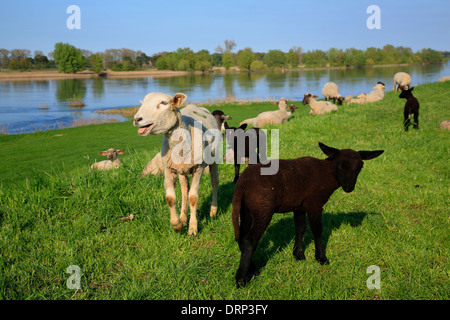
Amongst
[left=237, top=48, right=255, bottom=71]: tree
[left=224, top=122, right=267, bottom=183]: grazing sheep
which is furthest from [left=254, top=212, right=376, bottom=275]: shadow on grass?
[left=237, top=48, right=255, bottom=71]: tree

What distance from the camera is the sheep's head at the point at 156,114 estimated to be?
4.07 meters

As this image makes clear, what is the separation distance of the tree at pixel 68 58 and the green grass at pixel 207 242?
106m

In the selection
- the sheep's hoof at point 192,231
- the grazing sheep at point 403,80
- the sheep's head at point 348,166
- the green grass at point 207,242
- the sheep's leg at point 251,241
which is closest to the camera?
the sheep's leg at point 251,241

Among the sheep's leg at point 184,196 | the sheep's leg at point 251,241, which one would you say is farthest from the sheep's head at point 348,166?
the sheep's leg at point 184,196

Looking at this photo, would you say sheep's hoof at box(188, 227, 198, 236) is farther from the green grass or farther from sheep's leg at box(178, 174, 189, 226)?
sheep's leg at box(178, 174, 189, 226)

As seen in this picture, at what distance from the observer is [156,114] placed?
4.15 metres

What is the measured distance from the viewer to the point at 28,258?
4137 millimetres

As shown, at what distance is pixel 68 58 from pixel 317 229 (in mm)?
114665

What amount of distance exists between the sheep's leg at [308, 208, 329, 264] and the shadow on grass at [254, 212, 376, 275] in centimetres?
43

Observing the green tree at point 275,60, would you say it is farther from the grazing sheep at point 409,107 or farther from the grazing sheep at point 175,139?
the grazing sheep at point 175,139

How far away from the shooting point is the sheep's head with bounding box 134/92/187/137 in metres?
4.07

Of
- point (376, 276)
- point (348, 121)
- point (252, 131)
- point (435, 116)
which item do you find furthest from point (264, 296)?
point (435, 116)
